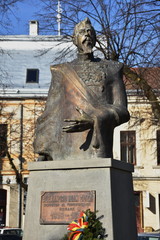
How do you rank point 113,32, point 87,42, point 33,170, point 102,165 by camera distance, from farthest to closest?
point 113,32, point 87,42, point 33,170, point 102,165

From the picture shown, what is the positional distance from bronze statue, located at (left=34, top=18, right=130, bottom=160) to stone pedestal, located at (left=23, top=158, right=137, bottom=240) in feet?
Answer: 0.77

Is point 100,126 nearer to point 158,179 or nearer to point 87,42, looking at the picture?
point 87,42

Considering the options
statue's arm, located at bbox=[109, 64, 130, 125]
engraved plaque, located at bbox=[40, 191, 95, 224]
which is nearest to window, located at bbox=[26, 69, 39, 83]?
statue's arm, located at bbox=[109, 64, 130, 125]

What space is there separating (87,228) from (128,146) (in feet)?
74.2

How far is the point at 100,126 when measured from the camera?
5281 millimetres

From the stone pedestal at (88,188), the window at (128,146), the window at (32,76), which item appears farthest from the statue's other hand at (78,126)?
the window at (32,76)

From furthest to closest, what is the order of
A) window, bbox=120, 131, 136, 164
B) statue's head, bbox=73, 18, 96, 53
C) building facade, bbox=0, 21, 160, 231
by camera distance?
window, bbox=120, 131, 136, 164
building facade, bbox=0, 21, 160, 231
statue's head, bbox=73, 18, 96, 53

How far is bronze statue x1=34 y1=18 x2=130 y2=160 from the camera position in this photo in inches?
208

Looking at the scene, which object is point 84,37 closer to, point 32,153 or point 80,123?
point 80,123

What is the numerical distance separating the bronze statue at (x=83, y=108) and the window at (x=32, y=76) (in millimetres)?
23584

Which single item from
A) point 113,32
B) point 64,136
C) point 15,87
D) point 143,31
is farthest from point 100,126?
point 15,87

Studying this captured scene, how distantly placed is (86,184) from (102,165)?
10.1 inches

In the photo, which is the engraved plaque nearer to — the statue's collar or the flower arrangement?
the flower arrangement

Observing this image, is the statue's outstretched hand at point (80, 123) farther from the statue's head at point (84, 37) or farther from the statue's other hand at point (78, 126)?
the statue's head at point (84, 37)
